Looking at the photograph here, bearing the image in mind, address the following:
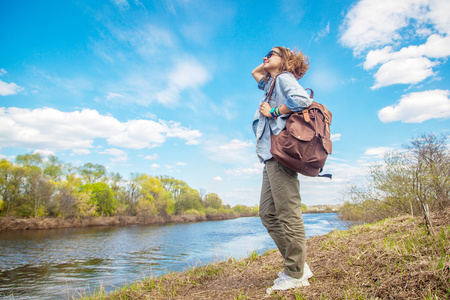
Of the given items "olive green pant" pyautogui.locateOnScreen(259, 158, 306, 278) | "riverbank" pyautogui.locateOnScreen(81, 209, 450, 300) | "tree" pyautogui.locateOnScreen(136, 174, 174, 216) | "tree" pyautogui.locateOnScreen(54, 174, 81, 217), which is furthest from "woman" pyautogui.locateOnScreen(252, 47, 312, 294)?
"tree" pyautogui.locateOnScreen(136, 174, 174, 216)

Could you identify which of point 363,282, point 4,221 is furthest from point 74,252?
point 4,221

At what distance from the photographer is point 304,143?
68.6 inches

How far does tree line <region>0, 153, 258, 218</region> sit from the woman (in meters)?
35.7

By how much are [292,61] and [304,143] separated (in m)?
0.89

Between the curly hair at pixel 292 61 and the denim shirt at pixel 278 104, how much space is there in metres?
0.18

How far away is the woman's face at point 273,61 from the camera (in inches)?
87.1

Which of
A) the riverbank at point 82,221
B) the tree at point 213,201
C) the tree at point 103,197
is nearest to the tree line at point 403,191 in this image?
the riverbank at point 82,221

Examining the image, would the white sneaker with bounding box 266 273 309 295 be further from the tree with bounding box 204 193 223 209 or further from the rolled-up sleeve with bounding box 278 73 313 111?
the tree with bounding box 204 193 223 209

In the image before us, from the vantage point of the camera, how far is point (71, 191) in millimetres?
32594

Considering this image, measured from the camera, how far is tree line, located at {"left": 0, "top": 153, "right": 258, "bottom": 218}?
94.8ft

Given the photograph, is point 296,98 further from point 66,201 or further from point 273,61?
point 66,201

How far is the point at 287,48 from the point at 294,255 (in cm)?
182

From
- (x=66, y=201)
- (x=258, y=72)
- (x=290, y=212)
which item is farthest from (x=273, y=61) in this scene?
(x=66, y=201)

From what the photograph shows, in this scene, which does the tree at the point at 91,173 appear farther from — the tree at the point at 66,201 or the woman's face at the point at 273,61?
the woman's face at the point at 273,61
